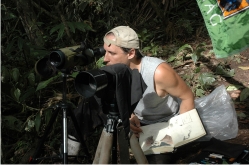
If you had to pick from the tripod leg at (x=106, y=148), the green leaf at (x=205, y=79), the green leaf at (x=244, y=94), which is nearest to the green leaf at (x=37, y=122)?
the tripod leg at (x=106, y=148)

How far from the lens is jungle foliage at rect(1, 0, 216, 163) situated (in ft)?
10.1

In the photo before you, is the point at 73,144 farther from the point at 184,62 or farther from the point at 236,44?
the point at 184,62

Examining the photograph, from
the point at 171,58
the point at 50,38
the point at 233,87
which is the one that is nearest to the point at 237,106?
the point at 233,87

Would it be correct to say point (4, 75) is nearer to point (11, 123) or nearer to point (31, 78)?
point (31, 78)

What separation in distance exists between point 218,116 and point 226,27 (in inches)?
31.7

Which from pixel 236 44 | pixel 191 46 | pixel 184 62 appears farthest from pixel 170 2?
pixel 236 44

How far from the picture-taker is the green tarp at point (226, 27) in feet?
8.95

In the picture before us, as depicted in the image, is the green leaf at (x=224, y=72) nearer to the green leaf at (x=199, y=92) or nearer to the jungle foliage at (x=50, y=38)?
the jungle foliage at (x=50, y=38)

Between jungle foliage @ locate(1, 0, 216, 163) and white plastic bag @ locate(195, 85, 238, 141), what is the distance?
683mm

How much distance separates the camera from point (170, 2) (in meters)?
5.69

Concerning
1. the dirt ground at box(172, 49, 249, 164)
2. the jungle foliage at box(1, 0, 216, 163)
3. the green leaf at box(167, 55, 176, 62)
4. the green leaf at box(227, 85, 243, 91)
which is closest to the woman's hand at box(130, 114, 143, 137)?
the dirt ground at box(172, 49, 249, 164)

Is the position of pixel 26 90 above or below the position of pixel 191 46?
below

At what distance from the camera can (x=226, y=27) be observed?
9.14 feet

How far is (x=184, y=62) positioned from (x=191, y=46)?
531 millimetres
